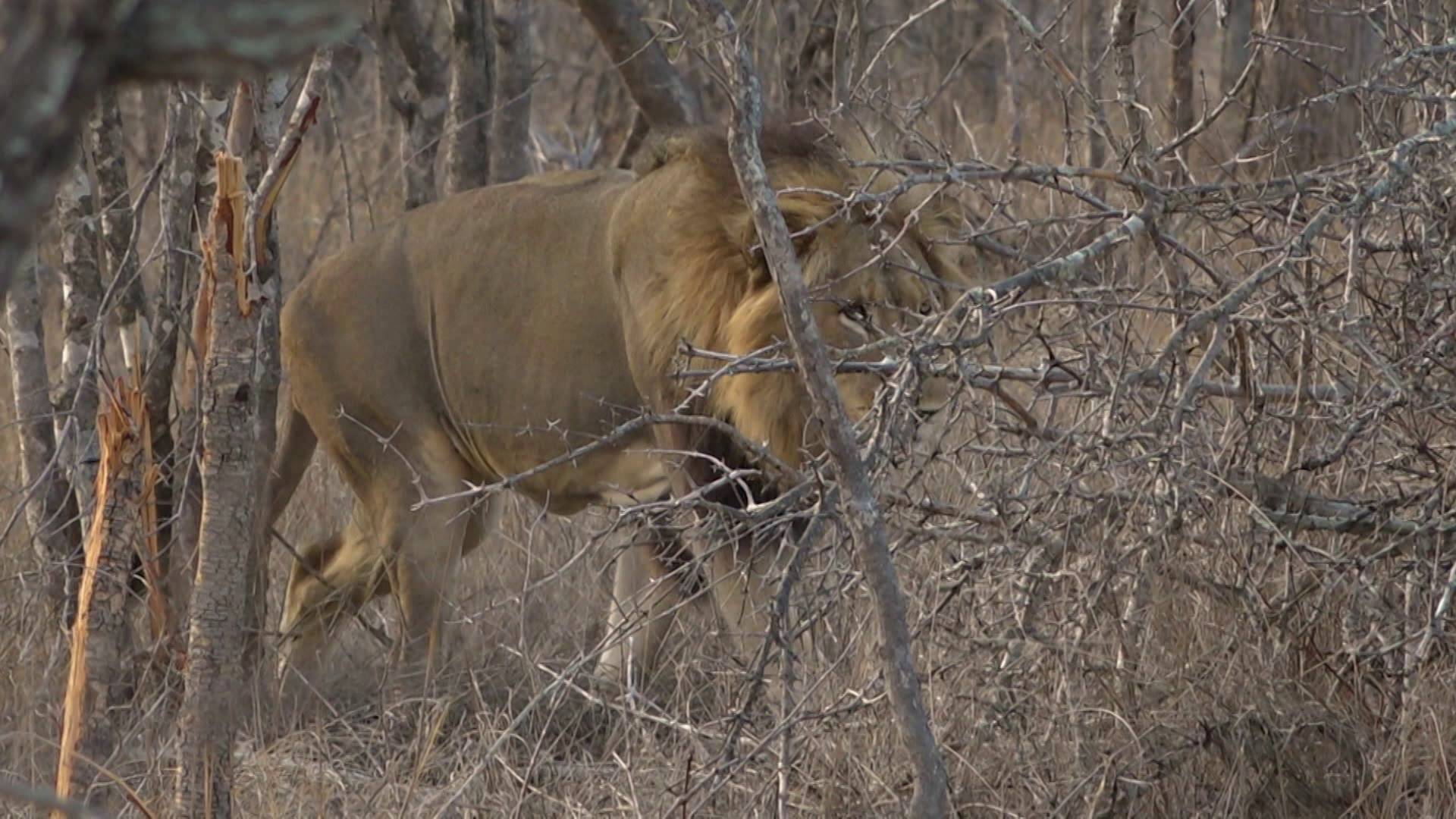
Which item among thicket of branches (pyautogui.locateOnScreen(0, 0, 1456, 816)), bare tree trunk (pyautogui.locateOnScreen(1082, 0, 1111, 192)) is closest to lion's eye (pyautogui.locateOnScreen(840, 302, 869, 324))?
thicket of branches (pyautogui.locateOnScreen(0, 0, 1456, 816))

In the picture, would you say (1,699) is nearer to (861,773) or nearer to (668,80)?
(861,773)

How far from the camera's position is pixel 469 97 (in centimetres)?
573

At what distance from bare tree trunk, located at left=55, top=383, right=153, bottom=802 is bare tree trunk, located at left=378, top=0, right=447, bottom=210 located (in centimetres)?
238

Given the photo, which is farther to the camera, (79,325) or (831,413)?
(79,325)

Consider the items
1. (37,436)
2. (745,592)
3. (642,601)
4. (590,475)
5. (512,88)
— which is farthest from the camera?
(512,88)

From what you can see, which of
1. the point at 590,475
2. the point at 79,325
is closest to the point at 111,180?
the point at 79,325

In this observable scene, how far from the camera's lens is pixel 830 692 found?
320 cm

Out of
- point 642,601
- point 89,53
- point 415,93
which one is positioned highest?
point 89,53

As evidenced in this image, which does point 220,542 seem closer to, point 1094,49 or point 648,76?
point 648,76

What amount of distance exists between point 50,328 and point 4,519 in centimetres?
259

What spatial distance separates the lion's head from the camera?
11.9 feet

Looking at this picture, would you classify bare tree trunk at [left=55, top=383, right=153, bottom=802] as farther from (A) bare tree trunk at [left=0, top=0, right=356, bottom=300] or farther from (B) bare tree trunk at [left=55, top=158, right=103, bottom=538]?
(A) bare tree trunk at [left=0, top=0, right=356, bottom=300]

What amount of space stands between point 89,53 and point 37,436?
3708 mm

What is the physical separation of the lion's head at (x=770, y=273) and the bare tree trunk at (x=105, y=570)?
1.06 metres
